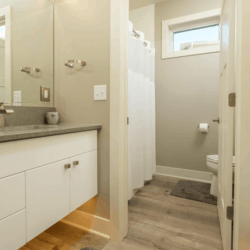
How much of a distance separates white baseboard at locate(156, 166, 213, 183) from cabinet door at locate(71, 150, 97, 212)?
1.64 metres

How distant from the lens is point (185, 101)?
2.62m

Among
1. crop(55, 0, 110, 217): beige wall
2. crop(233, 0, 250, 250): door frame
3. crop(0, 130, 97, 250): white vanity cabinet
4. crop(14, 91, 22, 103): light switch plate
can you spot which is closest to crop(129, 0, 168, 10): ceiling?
crop(55, 0, 110, 217): beige wall

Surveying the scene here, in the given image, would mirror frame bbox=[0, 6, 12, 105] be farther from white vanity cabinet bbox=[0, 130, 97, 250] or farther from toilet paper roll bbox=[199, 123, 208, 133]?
toilet paper roll bbox=[199, 123, 208, 133]

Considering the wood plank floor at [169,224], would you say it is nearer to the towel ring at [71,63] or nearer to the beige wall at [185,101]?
the beige wall at [185,101]

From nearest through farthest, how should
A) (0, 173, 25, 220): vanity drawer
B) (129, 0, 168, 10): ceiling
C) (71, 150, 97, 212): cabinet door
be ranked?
(0, 173, 25, 220): vanity drawer → (71, 150, 97, 212): cabinet door → (129, 0, 168, 10): ceiling

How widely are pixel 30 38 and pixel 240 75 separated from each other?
4.97 ft

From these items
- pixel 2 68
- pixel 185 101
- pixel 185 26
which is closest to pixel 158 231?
pixel 2 68

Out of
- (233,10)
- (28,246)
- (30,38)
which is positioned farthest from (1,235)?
(233,10)

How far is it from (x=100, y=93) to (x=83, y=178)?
62 centimetres

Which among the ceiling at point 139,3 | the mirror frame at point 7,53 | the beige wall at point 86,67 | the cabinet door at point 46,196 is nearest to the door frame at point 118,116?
the beige wall at point 86,67

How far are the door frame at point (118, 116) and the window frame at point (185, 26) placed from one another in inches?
61.9

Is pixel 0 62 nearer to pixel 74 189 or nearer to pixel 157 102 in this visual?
pixel 74 189

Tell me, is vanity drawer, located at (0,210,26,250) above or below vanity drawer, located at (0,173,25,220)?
below

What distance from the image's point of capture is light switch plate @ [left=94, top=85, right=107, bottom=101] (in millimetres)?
1313
